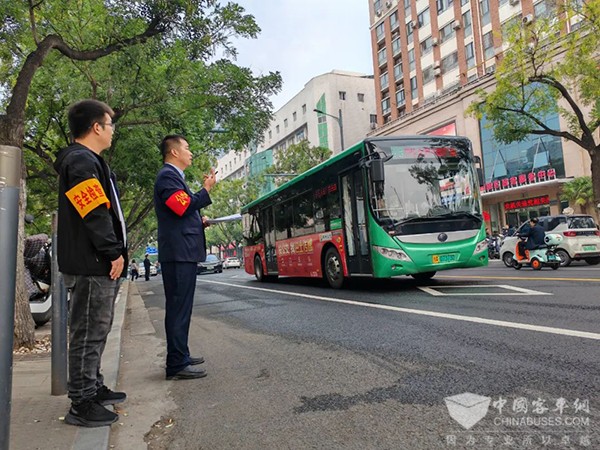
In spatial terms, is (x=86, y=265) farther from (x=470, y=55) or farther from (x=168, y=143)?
(x=470, y=55)

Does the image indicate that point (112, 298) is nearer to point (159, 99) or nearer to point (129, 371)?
point (129, 371)

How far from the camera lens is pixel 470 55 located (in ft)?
107

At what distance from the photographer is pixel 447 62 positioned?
34750mm

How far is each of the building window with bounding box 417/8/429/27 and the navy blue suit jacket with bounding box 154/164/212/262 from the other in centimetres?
3756

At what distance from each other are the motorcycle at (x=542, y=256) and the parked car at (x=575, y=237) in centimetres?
24

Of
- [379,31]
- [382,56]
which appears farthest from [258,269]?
[379,31]

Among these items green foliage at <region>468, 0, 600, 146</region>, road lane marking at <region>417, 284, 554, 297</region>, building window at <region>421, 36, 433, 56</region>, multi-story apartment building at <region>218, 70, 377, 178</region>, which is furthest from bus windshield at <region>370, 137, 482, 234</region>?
multi-story apartment building at <region>218, 70, 377, 178</region>

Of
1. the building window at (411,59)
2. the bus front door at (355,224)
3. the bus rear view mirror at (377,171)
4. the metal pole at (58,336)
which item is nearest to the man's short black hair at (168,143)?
the metal pole at (58,336)

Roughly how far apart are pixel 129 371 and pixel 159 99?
7.25m

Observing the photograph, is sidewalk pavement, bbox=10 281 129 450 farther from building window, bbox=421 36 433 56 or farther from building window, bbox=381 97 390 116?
building window, bbox=381 97 390 116

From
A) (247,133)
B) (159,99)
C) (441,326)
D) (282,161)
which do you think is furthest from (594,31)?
(282,161)

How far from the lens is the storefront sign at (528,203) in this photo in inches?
1087

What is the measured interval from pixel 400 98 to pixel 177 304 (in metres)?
39.2

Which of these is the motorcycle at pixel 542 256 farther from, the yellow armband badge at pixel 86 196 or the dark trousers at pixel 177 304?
the yellow armband badge at pixel 86 196
